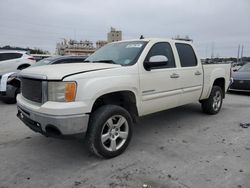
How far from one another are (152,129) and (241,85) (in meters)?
6.39

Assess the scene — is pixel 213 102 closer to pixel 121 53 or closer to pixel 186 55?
pixel 186 55

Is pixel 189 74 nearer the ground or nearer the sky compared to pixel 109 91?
nearer the sky

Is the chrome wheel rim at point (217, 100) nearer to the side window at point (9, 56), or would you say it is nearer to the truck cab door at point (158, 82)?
the truck cab door at point (158, 82)

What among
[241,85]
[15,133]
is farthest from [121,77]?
[241,85]

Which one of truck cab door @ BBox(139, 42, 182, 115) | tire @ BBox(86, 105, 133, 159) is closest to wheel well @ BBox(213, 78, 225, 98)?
truck cab door @ BBox(139, 42, 182, 115)

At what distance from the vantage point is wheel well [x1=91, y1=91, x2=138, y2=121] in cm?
355

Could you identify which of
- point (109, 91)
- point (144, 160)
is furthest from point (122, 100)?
point (144, 160)

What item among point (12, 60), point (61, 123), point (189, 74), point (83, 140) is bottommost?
point (83, 140)

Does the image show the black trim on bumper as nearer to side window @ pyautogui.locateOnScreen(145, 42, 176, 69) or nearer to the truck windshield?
the truck windshield

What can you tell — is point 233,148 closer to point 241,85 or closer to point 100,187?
point 100,187

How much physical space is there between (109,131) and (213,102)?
11.7 ft

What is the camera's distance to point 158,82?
404 centimetres

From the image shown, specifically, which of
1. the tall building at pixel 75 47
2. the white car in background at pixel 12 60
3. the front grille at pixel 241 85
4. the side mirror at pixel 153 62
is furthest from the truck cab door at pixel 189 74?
the tall building at pixel 75 47

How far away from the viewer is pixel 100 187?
8.85ft
